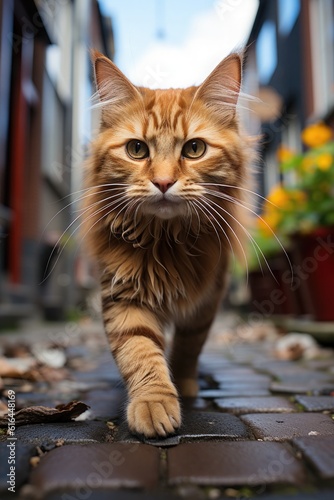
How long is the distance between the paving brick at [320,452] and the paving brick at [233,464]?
0.04 m

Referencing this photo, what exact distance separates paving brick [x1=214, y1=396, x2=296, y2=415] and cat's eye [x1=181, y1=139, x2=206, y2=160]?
855 mm

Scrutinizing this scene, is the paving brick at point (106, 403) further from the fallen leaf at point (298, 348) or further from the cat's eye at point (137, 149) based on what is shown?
the fallen leaf at point (298, 348)

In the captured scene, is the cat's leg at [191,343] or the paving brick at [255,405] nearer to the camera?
the paving brick at [255,405]

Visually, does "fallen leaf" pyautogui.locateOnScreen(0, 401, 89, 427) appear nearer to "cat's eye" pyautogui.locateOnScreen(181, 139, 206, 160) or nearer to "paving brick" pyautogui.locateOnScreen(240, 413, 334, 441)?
"paving brick" pyautogui.locateOnScreen(240, 413, 334, 441)

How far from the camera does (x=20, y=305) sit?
5270 mm

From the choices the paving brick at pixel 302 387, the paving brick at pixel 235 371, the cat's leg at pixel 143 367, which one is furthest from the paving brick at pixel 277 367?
the cat's leg at pixel 143 367

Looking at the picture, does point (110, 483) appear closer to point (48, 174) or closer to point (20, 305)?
point (20, 305)

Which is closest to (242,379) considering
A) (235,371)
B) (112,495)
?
(235,371)

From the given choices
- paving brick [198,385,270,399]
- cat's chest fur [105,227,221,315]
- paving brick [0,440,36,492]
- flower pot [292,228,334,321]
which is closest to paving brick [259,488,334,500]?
paving brick [0,440,36,492]

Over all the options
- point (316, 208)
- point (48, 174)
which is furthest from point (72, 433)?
point (48, 174)

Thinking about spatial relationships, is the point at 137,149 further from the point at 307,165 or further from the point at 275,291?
the point at 275,291

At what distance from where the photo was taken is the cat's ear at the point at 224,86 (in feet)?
5.64

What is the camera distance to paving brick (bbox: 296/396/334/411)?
1.62 metres

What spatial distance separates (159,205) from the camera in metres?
1.54
